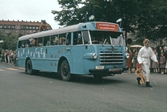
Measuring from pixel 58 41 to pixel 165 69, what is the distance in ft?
30.7

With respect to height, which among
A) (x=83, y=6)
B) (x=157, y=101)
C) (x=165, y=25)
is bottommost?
(x=157, y=101)

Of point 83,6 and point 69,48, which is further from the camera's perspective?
point 83,6

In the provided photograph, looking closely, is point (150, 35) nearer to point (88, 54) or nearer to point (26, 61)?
point (26, 61)

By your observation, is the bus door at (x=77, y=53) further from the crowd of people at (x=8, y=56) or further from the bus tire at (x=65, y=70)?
the crowd of people at (x=8, y=56)

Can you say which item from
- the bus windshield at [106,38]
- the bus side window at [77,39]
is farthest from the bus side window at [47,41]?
the bus windshield at [106,38]

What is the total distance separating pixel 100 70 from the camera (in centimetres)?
1196

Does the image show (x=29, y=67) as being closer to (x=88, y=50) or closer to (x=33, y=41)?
(x=33, y=41)

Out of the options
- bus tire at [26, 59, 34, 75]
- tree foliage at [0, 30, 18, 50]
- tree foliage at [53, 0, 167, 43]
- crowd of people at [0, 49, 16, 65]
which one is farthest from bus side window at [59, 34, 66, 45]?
tree foliage at [0, 30, 18, 50]

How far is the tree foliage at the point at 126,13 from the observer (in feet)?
98.8

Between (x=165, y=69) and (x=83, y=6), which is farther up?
(x=83, y=6)

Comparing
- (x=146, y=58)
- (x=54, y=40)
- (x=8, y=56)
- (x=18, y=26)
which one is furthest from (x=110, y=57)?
(x=18, y=26)

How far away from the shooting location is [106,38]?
12695 millimetres

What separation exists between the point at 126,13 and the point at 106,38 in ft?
60.7

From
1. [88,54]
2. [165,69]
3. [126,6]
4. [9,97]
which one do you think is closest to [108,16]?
[126,6]
